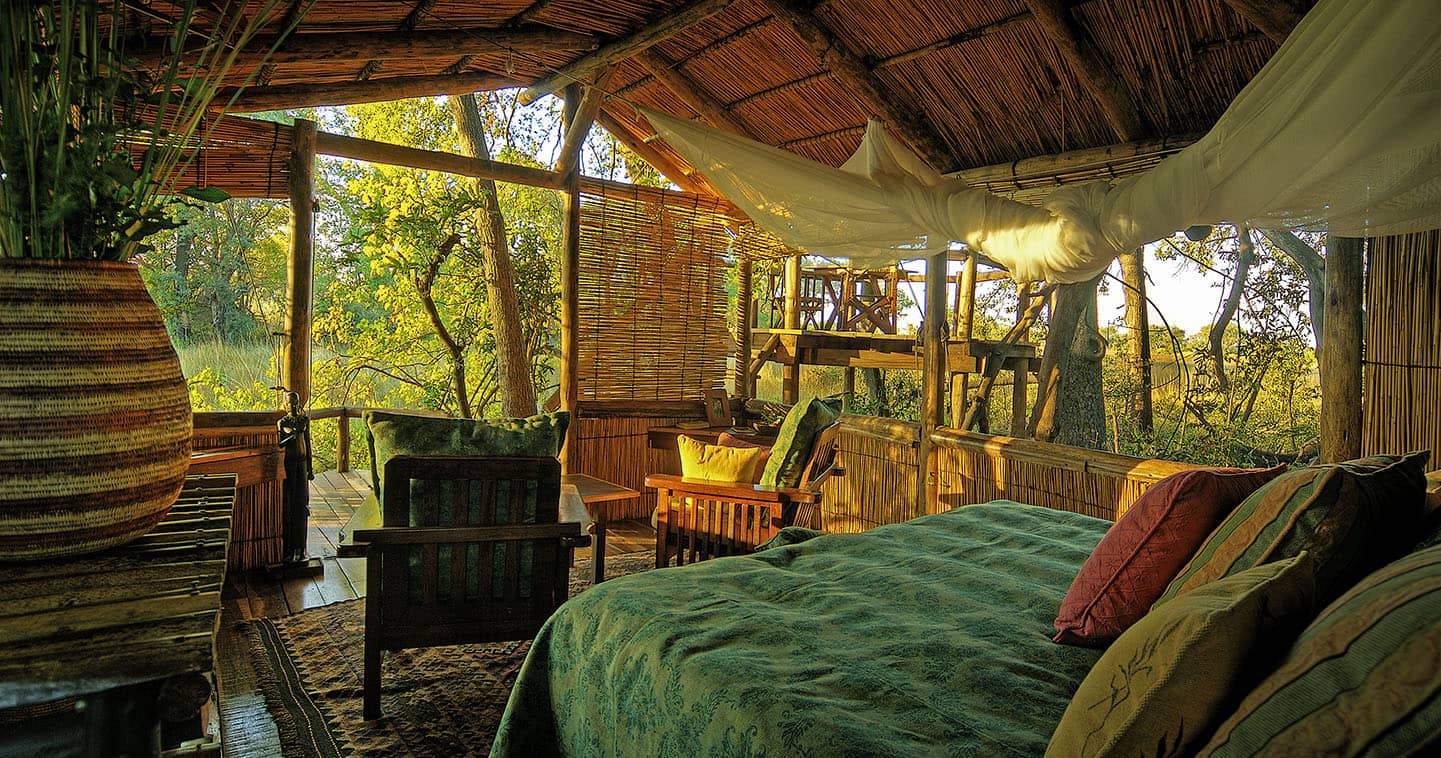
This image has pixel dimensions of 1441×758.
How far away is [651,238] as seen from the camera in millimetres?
5715

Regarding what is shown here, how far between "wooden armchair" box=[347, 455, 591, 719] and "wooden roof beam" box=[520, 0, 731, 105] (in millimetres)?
2148

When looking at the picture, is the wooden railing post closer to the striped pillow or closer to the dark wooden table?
the dark wooden table

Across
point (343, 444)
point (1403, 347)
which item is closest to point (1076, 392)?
point (1403, 347)

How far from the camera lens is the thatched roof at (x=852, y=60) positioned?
3.21 m

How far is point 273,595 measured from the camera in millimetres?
3809

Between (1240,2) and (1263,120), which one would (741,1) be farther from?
(1263,120)

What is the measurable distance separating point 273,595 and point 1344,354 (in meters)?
4.21

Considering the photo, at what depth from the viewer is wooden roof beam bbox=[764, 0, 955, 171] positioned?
393 cm

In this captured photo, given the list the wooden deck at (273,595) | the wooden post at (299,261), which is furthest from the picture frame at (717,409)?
the wooden post at (299,261)

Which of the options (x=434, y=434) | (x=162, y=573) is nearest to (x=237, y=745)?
(x=434, y=434)

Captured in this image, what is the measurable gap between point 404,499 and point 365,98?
277cm

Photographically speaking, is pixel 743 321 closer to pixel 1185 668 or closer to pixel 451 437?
pixel 451 437

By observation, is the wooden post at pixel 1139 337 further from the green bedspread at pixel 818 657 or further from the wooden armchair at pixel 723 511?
the green bedspread at pixel 818 657

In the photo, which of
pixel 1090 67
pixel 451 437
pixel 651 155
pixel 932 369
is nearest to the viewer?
pixel 451 437
